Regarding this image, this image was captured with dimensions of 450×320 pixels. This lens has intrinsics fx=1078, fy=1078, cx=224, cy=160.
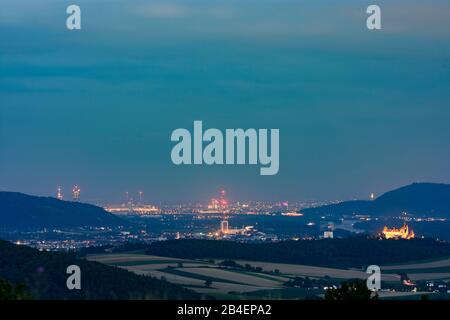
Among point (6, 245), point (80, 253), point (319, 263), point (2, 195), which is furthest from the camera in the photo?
point (2, 195)

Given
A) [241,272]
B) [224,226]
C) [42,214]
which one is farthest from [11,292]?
[42,214]

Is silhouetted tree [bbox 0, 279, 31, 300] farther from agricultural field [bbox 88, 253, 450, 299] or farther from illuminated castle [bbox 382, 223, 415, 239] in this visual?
illuminated castle [bbox 382, 223, 415, 239]

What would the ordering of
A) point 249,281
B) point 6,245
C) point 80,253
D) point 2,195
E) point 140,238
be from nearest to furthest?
point 6,245 → point 249,281 → point 80,253 → point 140,238 → point 2,195

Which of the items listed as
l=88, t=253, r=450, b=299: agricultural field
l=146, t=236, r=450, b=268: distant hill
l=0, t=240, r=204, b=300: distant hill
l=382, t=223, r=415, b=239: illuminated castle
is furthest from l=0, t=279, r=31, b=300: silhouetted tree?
l=382, t=223, r=415, b=239: illuminated castle

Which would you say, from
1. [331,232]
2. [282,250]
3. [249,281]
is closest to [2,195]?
[331,232]
